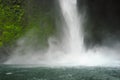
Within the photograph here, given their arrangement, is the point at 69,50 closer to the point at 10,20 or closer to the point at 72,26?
the point at 72,26

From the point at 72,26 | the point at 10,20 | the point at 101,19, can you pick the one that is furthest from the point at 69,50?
the point at 10,20

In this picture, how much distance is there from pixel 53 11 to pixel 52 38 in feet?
16.4

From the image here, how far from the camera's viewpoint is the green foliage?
41.6 meters

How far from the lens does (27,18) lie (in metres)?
45.1

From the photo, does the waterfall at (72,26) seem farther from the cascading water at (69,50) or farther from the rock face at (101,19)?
the rock face at (101,19)

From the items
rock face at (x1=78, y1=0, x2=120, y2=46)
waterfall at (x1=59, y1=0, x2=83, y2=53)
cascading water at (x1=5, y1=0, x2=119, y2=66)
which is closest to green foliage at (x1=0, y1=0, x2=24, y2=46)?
cascading water at (x1=5, y1=0, x2=119, y2=66)

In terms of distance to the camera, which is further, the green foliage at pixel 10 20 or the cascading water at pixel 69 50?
the green foliage at pixel 10 20

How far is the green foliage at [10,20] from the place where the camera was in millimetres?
41603

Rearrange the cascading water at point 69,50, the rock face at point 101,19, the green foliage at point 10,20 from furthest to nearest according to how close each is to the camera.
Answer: the rock face at point 101,19
the green foliage at point 10,20
the cascading water at point 69,50

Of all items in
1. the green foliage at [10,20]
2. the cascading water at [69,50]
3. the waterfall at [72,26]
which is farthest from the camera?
the waterfall at [72,26]

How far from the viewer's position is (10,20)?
43562 mm

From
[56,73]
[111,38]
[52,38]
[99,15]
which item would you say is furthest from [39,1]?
[56,73]

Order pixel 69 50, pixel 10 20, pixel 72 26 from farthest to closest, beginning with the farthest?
pixel 10 20
pixel 72 26
pixel 69 50

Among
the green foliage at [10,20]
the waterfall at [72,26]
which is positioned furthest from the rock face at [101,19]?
the green foliage at [10,20]
